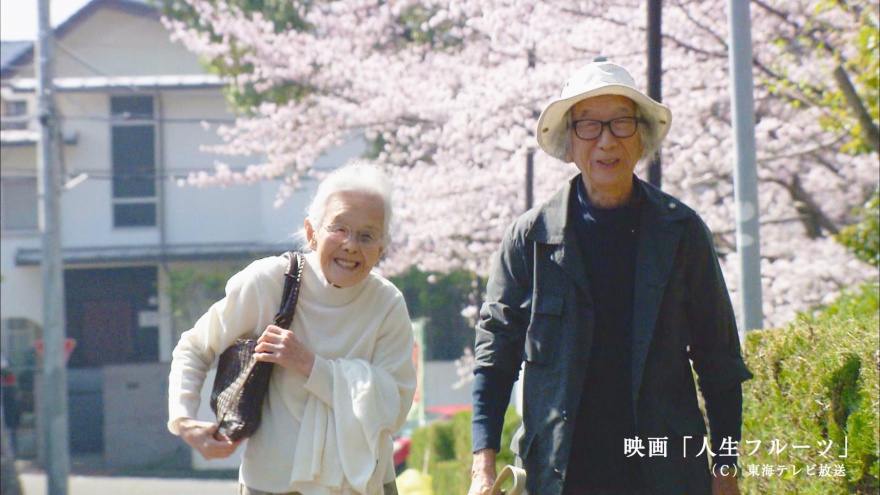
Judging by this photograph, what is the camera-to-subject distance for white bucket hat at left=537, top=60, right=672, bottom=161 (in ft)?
9.46

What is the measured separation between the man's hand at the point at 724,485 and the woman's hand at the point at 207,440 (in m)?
1.23

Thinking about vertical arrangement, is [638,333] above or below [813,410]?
above

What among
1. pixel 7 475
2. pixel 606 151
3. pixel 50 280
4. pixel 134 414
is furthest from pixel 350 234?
pixel 134 414

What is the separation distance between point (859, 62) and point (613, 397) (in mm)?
5093

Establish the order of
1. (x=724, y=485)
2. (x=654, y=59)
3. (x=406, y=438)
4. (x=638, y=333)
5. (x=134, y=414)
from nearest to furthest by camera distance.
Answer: (x=638, y=333), (x=724, y=485), (x=654, y=59), (x=406, y=438), (x=134, y=414)

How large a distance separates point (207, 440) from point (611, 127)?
1.33 m

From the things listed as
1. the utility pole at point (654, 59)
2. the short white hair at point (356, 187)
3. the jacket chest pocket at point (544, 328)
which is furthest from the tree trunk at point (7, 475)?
the jacket chest pocket at point (544, 328)

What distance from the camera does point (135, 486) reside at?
19.5m

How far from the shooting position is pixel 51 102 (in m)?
15.4

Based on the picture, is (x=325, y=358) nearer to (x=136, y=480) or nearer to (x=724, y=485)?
(x=724, y=485)

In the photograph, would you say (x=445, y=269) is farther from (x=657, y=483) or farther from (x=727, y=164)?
(x=657, y=483)

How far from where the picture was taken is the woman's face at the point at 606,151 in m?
2.87

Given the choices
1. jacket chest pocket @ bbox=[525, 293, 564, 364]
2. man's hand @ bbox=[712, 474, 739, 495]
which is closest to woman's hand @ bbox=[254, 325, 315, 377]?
jacket chest pocket @ bbox=[525, 293, 564, 364]

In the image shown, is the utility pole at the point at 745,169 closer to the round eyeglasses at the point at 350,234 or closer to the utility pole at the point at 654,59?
the utility pole at the point at 654,59
